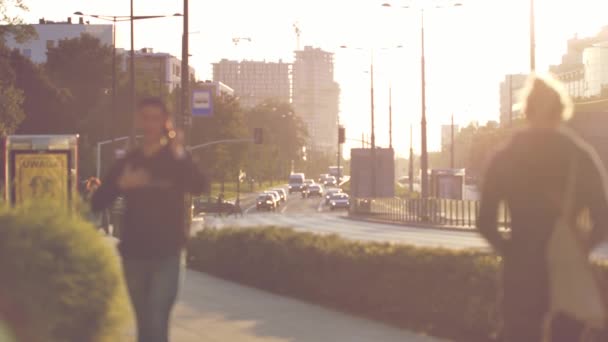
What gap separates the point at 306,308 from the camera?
13469 mm

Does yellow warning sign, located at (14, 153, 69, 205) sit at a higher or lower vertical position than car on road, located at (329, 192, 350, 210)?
higher

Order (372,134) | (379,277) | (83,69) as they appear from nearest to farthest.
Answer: (379,277) → (372,134) → (83,69)

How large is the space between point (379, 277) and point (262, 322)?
1.48 m

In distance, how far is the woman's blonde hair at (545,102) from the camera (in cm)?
584

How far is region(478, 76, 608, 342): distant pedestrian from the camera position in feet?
18.5

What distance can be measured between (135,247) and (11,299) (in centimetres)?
82

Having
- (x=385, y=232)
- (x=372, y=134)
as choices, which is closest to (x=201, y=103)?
(x=385, y=232)

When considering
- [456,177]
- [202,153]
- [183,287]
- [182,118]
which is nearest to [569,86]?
[202,153]

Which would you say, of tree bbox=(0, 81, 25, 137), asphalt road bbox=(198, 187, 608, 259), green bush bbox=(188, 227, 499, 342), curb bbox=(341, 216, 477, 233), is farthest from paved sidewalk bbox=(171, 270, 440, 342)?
tree bbox=(0, 81, 25, 137)

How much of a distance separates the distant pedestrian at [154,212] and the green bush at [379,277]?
13.7 feet

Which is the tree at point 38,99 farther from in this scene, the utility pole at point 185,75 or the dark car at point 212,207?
the utility pole at point 185,75

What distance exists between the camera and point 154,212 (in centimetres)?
702

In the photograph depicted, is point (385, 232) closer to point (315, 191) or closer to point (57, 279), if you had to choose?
point (57, 279)

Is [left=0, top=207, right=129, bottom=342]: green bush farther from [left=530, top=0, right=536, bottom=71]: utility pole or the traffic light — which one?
the traffic light
